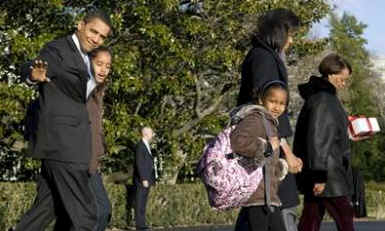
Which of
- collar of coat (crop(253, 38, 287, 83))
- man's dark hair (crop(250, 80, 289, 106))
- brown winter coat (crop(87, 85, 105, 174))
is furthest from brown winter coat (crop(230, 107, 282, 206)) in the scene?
brown winter coat (crop(87, 85, 105, 174))

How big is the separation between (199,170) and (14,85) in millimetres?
13985

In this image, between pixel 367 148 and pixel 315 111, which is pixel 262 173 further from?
pixel 367 148

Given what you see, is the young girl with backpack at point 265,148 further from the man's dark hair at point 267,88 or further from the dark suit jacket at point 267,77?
the dark suit jacket at point 267,77

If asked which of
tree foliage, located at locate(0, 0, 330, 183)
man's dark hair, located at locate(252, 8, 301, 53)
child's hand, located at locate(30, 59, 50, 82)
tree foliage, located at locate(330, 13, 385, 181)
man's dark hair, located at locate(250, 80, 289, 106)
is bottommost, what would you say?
man's dark hair, located at locate(250, 80, 289, 106)

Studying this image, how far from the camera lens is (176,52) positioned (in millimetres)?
21609

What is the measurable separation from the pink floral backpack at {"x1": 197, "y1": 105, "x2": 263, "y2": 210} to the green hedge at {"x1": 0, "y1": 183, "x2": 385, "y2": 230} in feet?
32.0

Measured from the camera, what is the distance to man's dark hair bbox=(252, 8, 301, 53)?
6.79m

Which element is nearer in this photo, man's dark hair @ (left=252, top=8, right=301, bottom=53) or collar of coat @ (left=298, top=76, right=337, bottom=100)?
man's dark hair @ (left=252, top=8, right=301, bottom=53)

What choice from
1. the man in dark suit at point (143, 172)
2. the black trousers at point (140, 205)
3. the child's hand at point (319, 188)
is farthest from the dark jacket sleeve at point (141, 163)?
the child's hand at point (319, 188)

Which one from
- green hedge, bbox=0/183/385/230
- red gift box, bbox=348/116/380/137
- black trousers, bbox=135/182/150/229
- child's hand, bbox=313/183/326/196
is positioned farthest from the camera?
black trousers, bbox=135/182/150/229

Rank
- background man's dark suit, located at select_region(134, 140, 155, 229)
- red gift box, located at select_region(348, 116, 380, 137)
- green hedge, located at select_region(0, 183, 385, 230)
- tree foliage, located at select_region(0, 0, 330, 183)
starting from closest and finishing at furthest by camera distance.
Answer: red gift box, located at select_region(348, 116, 380, 137)
green hedge, located at select_region(0, 183, 385, 230)
background man's dark suit, located at select_region(134, 140, 155, 229)
tree foliage, located at select_region(0, 0, 330, 183)

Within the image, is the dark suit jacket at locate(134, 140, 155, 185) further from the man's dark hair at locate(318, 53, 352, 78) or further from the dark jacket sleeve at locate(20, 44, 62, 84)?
the dark jacket sleeve at locate(20, 44, 62, 84)

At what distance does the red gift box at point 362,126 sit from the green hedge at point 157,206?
804cm

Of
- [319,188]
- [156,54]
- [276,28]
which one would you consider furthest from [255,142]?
[156,54]
